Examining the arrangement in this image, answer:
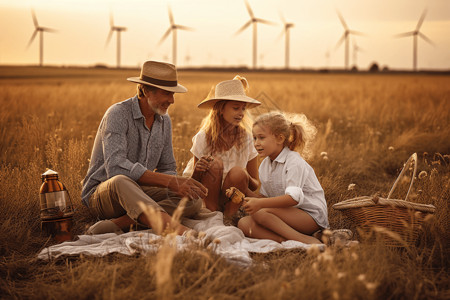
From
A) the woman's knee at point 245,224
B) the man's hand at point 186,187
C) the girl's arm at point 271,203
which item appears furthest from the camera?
the woman's knee at point 245,224

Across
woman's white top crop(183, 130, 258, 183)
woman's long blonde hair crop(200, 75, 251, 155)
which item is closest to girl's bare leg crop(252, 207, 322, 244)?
woman's white top crop(183, 130, 258, 183)

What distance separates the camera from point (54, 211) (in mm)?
4355

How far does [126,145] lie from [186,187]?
0.75 meters

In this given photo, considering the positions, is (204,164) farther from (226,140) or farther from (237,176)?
(226,140)

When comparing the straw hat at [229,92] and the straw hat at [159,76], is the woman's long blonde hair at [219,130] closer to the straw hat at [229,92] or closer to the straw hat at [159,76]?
the straw hat at [229,92]

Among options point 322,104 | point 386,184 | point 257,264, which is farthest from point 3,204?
point 322,104

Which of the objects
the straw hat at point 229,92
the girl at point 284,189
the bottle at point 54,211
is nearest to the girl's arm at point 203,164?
the girl at point 284,189

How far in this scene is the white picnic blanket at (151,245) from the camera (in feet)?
11.9

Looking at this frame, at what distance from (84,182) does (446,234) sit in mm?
3520

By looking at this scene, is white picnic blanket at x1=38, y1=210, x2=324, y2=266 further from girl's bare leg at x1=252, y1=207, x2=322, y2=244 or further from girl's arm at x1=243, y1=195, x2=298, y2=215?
girl's arm at x1=243, y1=195, x2=298, y2=215

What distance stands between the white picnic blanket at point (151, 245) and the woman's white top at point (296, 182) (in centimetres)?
47

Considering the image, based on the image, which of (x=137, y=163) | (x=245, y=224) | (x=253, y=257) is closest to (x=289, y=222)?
(x=245, y=224)

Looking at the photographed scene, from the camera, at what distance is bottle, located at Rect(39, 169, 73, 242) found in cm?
431

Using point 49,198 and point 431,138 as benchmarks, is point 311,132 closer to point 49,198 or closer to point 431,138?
point 49,198
